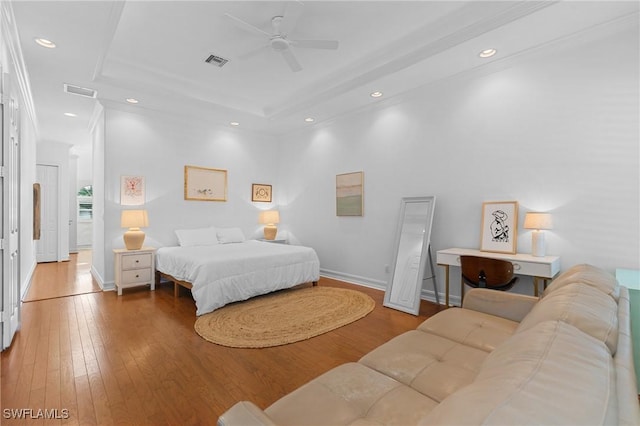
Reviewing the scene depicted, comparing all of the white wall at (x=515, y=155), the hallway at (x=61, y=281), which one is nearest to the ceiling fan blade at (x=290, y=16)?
the white wall at (x=515, y=155)

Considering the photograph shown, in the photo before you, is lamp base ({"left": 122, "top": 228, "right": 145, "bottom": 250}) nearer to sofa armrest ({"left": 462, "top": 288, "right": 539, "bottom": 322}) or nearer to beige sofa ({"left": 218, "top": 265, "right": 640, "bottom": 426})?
beige sofa ({"left": 218, "top": 265, "right": 640, "bottom": 426})

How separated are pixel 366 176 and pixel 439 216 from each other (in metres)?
1.39

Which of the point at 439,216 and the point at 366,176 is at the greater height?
the point at 366,176

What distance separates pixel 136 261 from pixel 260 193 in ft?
8.72

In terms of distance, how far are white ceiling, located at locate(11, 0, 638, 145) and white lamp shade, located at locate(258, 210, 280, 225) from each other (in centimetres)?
216

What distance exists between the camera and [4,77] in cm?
259

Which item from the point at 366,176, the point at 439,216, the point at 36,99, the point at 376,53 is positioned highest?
the point at 376,53

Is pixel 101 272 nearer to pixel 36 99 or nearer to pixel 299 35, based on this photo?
pixel 36 99

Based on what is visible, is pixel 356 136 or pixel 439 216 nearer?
pixel 439 216

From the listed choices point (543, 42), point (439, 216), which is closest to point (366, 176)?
point (439, 216)

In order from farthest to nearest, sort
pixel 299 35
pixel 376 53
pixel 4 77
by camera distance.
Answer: pixel 376 53
pixel 299 35
pixel 4 77

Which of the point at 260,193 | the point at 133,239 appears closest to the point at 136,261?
the point at 133,239

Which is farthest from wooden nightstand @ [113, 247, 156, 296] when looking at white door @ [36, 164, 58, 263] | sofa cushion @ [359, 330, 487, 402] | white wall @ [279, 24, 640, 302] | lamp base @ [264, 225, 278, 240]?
white door @ [36, 164, 58, 263]

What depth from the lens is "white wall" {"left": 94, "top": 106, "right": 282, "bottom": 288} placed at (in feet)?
15.7
